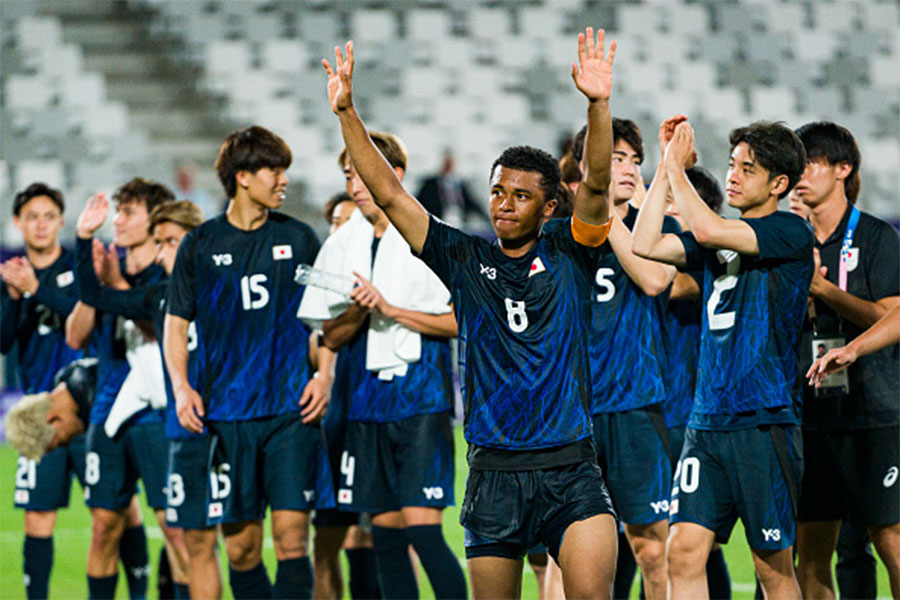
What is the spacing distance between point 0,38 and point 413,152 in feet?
19.7

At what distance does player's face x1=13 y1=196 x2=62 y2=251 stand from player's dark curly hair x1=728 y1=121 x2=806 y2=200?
13.4 ft

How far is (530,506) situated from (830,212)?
221 centimetres

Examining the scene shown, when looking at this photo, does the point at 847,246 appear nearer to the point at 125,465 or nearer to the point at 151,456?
the point at 151,456

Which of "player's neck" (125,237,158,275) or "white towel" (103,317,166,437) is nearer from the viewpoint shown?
"white towel" (103,317,166,437)

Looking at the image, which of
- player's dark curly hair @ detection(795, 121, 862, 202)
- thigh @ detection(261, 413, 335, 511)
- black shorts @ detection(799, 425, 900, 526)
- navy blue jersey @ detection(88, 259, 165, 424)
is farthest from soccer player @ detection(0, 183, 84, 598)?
player's dark curly hair @ detection(795, 121, 862, 202)

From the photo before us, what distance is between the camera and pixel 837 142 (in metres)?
5.23

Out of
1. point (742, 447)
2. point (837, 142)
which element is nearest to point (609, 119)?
point (742, 447)

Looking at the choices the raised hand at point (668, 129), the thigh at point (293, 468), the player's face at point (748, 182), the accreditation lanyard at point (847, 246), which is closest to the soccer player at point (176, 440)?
the thigh at point (293, 468)

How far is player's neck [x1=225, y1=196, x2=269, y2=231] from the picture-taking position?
5.63 metres

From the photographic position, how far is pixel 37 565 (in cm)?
655

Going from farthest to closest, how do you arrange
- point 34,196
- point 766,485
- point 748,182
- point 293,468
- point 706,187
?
point 34,196
point 706,187
point 293,468
point 748,182
point 766,485

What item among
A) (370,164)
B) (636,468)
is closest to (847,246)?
(636,468)

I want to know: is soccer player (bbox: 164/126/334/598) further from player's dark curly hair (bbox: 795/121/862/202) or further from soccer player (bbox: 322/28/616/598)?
player's dark curly hair (bbox: 795/121/862/202)

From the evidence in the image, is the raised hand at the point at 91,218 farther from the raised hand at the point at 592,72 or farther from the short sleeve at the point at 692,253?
the raised hand at the point at 592,72
